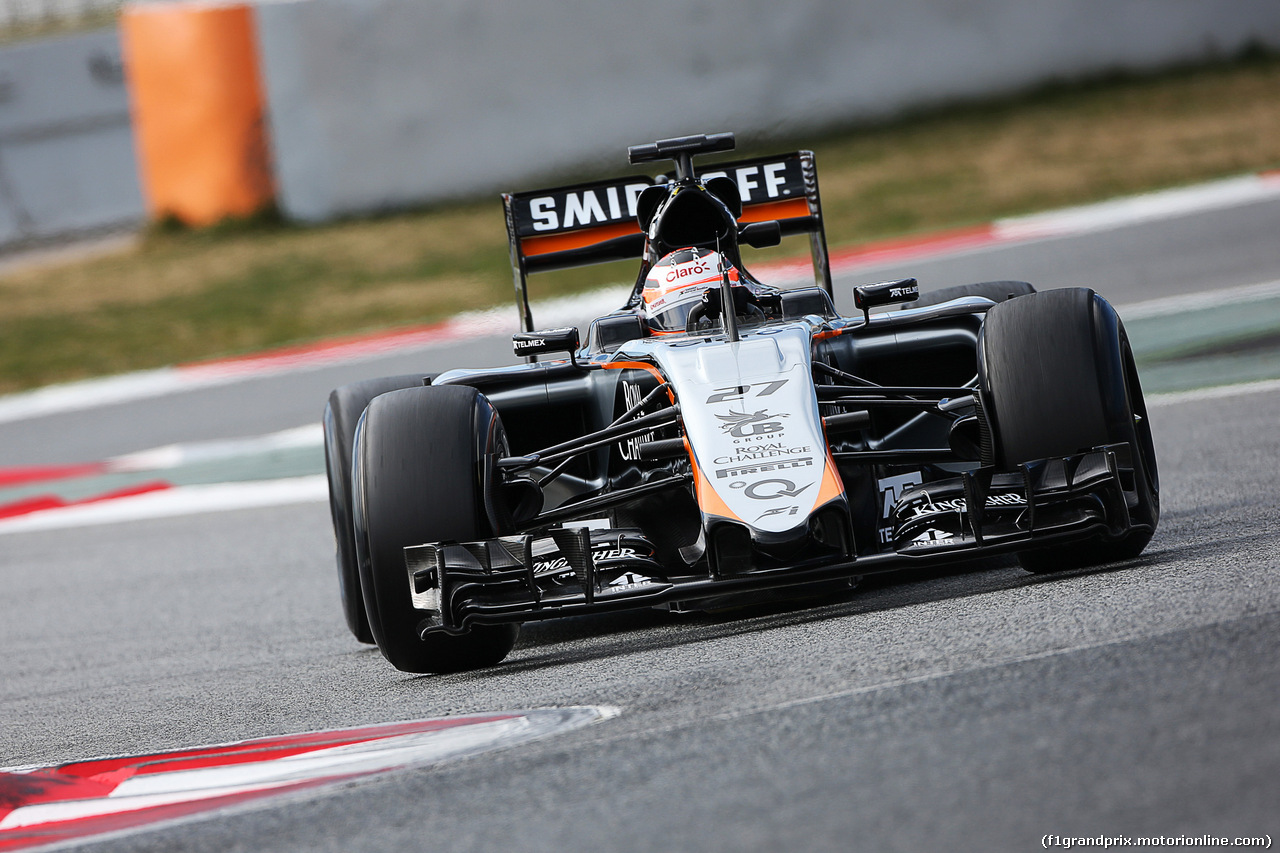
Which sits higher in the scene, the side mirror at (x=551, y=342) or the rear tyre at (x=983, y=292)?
the side mirror at (x=551, y=342)

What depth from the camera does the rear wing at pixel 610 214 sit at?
687cm

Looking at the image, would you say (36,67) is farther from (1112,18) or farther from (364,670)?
(364,670)

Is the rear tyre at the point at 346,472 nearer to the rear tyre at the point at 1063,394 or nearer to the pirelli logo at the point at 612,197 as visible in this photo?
the pirelli logo at the point at 612,197

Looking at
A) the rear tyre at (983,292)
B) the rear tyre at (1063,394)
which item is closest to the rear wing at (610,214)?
the rear tyre at (983,292)

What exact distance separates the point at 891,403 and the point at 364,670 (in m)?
1.96

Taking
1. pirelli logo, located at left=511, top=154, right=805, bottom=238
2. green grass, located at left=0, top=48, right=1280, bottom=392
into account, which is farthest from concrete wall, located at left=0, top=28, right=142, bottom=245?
pirelli logo, located at left=511, top=154, right=805, bottom=238

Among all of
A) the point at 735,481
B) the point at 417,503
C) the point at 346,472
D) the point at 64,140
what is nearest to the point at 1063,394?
the point at 735,481

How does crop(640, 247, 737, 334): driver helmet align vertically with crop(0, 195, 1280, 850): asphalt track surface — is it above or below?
above

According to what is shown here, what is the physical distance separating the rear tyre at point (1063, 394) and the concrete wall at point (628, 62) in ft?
37.9

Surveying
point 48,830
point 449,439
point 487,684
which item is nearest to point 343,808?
point 48,830

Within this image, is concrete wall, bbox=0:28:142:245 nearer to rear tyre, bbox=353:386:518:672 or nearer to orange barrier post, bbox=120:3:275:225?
orange barrier post, bbox=120:3:275:225

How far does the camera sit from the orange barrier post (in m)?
16.6

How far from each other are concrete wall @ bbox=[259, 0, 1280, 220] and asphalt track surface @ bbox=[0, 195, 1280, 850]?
32.3 feet

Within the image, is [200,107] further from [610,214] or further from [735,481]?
[735,481]
